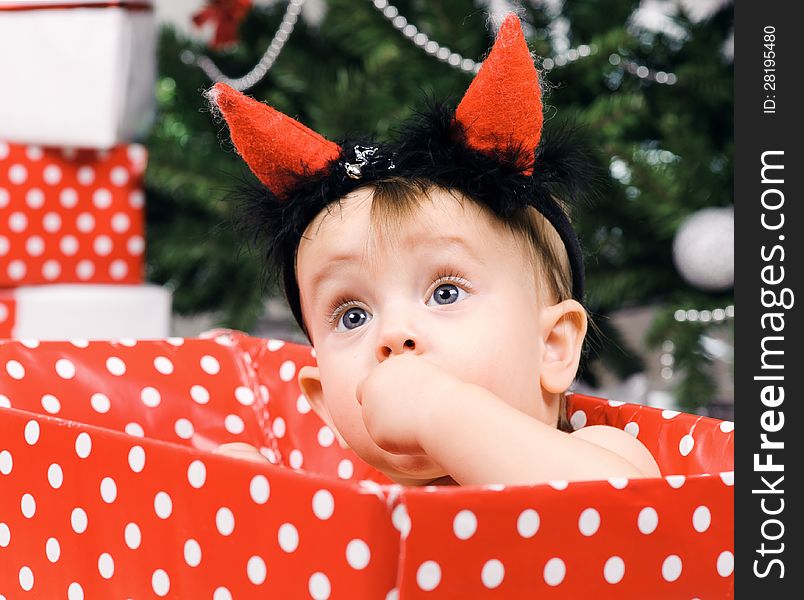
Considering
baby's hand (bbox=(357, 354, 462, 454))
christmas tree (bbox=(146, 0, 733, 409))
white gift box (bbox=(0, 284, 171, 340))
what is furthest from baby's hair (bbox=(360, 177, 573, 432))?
white gift box (bbox=(0, 284, 171, 340))

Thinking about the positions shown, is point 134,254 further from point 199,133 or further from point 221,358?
point 221,358

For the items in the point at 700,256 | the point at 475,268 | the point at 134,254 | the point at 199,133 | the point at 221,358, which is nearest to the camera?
the point at 475,268

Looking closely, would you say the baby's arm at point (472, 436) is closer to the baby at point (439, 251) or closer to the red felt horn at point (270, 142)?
the baby at point (439, 251)

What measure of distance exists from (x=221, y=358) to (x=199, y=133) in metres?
0.74

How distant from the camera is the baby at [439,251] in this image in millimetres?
647

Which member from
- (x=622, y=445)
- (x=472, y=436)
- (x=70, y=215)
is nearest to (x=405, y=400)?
(x=472, y=436)

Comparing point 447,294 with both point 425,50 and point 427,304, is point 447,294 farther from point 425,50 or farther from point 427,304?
point 425,50

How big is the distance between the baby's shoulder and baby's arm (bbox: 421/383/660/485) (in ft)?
0.33

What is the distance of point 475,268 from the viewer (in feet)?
2.19

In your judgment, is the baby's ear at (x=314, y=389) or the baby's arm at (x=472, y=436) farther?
the baby's ear at (x=314, y=389)

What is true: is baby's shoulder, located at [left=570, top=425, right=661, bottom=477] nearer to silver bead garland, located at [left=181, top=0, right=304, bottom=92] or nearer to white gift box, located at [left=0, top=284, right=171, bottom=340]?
white gift box, located at [left=0, top=284, right=171, bottom=340]

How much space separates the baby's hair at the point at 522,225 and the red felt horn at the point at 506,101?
38mm

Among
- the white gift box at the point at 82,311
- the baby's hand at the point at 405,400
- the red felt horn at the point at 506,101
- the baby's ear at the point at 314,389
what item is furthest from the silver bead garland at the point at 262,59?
the baby's hand at the point at 405,400
